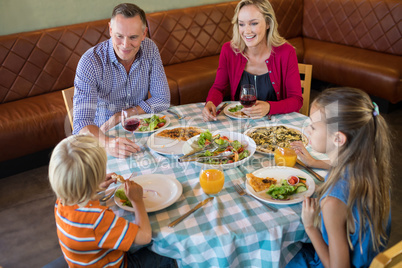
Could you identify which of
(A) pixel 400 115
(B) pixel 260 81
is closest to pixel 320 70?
(A) pixel 400 115

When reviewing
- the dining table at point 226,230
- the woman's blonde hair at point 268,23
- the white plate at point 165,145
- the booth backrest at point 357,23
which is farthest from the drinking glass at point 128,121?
the booth backrest at point 357,23

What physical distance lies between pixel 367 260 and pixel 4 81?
3.21 metres

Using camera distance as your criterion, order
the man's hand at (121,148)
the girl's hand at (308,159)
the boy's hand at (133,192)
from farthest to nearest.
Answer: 1. the man's hand at (121,148)
2. the girl's hand at (308,159)
3. the boy's hand at (133,192)

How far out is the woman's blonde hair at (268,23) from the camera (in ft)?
7.42

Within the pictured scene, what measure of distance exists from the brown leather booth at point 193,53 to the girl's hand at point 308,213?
2294 millimetres

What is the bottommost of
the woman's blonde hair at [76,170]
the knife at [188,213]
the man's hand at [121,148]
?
the knife at [188,213]

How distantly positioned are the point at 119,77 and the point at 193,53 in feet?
6.57

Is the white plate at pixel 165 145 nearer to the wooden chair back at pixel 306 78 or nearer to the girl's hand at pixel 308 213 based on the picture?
the girl's hand at pixel 308 213

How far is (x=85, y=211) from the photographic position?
4.05ft

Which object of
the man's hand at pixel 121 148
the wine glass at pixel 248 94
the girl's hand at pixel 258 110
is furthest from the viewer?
the girl's hand at pixel 258 110

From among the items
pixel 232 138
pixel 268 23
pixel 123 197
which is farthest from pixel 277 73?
pixel 123 197

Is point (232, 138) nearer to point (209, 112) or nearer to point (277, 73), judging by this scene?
point (209, 112)

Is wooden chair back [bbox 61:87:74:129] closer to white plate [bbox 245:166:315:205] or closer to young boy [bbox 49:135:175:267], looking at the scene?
young boy [bbox 49:135:175:267]

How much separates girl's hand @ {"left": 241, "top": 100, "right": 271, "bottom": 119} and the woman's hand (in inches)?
6.4
